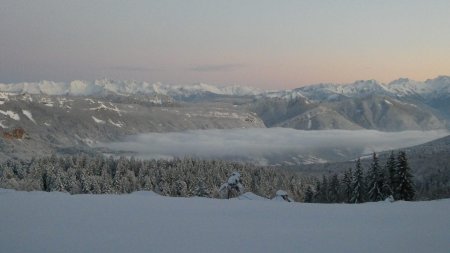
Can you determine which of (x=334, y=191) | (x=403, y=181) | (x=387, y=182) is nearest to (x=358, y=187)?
(x=387, y=182)

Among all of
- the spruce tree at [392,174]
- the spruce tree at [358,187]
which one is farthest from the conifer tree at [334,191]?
the spruce tree at [392,174]

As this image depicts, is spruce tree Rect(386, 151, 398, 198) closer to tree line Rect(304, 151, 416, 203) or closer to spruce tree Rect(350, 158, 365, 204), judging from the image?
tree line Rect(304, 151, 416, 203)

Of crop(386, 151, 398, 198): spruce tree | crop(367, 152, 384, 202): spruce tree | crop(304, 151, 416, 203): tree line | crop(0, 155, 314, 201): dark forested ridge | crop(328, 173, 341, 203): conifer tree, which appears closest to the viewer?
crop(304, 151, 416, 203): tree line

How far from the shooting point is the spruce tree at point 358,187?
67875 mm

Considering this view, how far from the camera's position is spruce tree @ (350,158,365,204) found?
6788 centimetres

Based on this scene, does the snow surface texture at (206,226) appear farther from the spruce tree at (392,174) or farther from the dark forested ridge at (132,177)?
the dark forested ridge at (132,177)

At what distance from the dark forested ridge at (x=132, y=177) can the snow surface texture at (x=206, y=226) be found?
72.2 metres

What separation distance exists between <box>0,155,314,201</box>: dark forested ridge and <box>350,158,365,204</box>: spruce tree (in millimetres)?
38112

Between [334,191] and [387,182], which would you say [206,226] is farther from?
[334,191]

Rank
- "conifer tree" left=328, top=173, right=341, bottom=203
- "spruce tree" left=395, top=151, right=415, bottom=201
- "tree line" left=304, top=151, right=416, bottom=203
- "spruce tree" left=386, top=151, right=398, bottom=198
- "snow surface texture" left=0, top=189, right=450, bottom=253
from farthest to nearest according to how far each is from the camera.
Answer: "conifer tree" left=328, top=173, right=341, bottom=203
"spruce tree" left=386, top=151, right=398, bottom=198
"tree line" left=304, top=151, right=416, bottom=203
"spruce tree" left=395, top=151, right=415, bottom=201
"snow surface texture" left=0, top=189, right=450, bottom=253

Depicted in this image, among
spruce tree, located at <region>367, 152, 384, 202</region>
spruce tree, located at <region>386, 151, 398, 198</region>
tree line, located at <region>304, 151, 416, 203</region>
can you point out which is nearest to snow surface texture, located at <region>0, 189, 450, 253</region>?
tree line, located at <region>304, 151, 416, 203</region>

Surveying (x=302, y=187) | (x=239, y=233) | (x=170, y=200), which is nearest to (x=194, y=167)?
(x=302, y=187)

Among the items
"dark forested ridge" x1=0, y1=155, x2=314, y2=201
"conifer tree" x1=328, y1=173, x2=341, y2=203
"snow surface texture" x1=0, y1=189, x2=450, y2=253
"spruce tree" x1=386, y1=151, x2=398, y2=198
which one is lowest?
"dark forested ridge" x1=0, y1=155, x2=314, y2=201

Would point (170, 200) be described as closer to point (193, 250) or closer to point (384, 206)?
point (193, 250)
